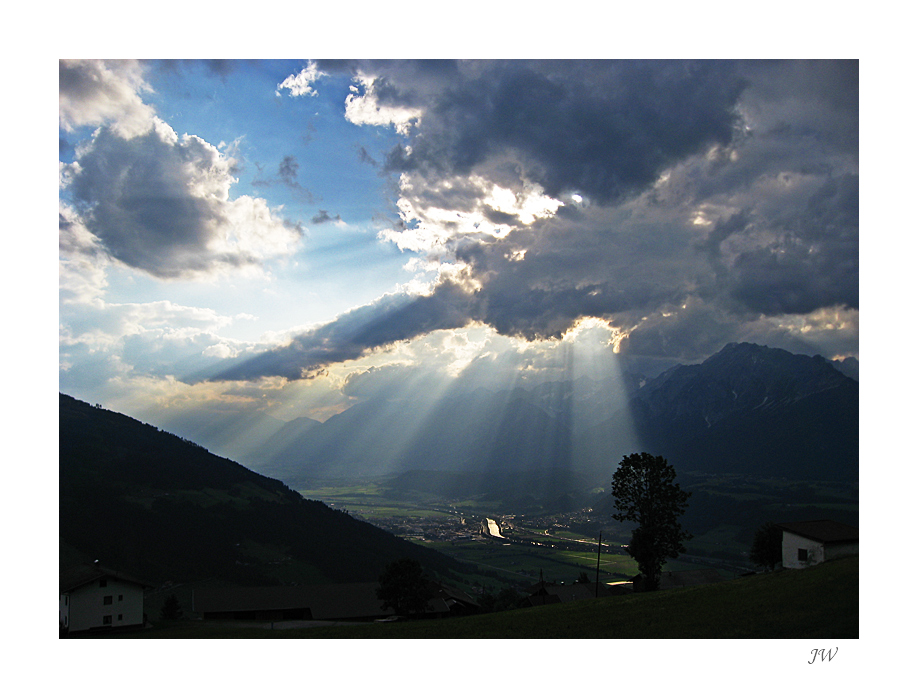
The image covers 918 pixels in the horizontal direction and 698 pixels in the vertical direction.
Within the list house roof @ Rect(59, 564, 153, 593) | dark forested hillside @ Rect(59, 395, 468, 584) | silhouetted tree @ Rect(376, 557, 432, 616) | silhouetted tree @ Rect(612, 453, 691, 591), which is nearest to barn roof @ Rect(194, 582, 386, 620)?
silhouetted tree @ Rect(376, 557, 432, 616)

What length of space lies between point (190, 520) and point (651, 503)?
120510mm

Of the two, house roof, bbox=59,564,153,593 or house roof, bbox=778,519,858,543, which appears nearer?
house roof, bbox=59,564,153,593

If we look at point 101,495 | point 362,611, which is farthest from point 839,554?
point 101,495

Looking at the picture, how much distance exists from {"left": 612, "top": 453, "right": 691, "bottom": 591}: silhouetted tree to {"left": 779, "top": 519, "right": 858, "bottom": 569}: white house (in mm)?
7098

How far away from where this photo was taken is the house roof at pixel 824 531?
32188 millimetres

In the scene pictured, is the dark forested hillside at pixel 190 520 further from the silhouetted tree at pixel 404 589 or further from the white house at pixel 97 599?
the white house at pixel 97 599

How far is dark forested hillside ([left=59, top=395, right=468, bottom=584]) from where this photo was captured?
110375mm

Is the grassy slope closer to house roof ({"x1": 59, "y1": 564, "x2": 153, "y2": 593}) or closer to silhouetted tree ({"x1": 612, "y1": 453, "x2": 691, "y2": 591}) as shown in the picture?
house roof ({"x1": 59, "y1": 564, "x2": 153, "y2": 593})

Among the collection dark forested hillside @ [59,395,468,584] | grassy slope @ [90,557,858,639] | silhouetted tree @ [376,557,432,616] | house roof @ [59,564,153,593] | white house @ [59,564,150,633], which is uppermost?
grassy slope @ [90,557,858,639]

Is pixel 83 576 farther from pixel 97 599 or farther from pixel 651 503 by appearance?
pixel 651 503

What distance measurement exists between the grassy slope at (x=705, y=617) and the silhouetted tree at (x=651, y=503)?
10.4m

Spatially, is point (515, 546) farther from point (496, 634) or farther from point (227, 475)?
point (496, 634)

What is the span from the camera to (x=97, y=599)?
32625mm
